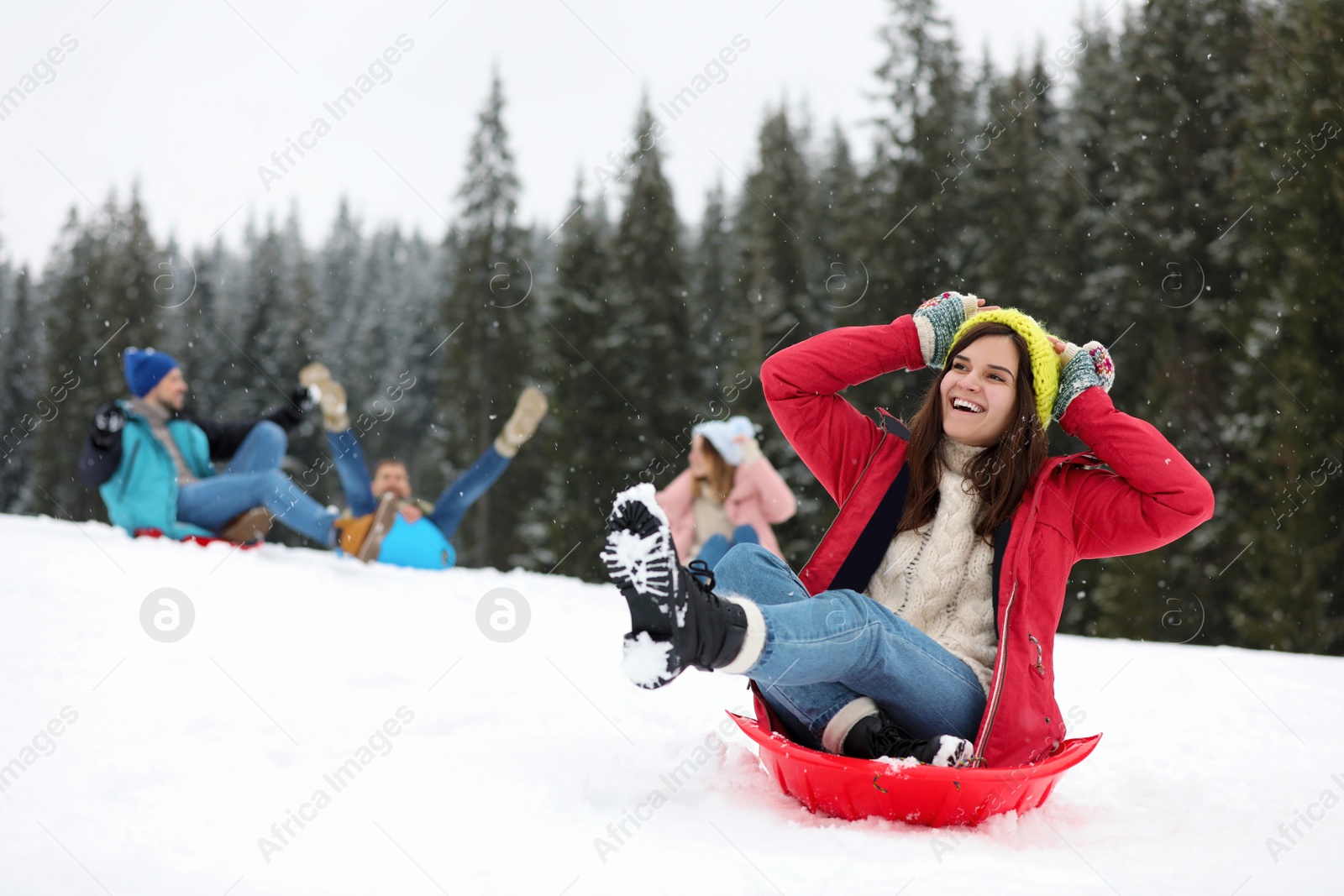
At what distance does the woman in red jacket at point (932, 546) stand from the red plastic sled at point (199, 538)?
362 centimetres

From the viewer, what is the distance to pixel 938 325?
268 cm

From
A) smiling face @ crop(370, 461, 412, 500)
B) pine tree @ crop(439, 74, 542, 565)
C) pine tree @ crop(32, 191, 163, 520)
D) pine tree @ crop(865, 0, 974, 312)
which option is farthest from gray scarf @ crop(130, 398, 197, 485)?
pine tree @ crop(32, 191, 163, 520)

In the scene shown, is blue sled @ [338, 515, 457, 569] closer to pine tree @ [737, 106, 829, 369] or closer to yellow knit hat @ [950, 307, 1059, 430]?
yellow knit hat @ [950, 307, 1059, 430]

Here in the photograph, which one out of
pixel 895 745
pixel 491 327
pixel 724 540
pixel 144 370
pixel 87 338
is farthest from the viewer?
pixel 87 338

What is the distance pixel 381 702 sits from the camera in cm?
275

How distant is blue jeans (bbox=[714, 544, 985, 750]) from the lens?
6.79 ft

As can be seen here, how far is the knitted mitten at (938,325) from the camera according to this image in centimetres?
268

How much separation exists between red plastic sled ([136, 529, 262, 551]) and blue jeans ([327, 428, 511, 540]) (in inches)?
24.1

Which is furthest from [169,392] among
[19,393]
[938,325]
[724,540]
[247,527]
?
[19,393]

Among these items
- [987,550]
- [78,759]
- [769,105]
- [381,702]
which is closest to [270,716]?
[381,702]

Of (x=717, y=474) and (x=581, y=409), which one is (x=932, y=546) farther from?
(x=581, y=409)

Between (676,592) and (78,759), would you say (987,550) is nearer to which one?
(676,592)

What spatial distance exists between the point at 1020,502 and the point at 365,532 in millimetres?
4320

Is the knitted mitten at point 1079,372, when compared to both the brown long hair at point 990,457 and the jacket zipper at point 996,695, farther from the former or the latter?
the jacket zipper at point 996,695
